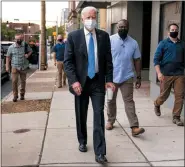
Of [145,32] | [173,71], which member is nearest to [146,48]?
[145,32]

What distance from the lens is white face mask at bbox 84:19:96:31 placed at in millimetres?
4594

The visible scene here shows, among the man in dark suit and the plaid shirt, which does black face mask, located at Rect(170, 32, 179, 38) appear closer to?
the man in dark suit

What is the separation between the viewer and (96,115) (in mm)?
4652

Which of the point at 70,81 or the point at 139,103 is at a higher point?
the point at 70,81

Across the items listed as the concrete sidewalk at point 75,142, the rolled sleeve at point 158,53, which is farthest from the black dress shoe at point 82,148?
the rolled sleeve at point 158,53

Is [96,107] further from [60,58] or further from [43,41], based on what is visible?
[43,41]

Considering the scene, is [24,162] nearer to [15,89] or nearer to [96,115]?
[96,115]

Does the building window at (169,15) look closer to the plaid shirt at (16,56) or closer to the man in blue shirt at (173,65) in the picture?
the man in blue shirt at (173,65)

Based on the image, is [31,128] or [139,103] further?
[139,103]

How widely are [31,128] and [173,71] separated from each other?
2724mm

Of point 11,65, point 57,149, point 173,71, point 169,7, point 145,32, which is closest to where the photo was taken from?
point 57,149

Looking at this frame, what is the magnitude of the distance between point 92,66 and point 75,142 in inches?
58.1

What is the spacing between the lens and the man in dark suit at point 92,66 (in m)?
4.61

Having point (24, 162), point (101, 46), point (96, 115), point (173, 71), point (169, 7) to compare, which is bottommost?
point (24, 162)
